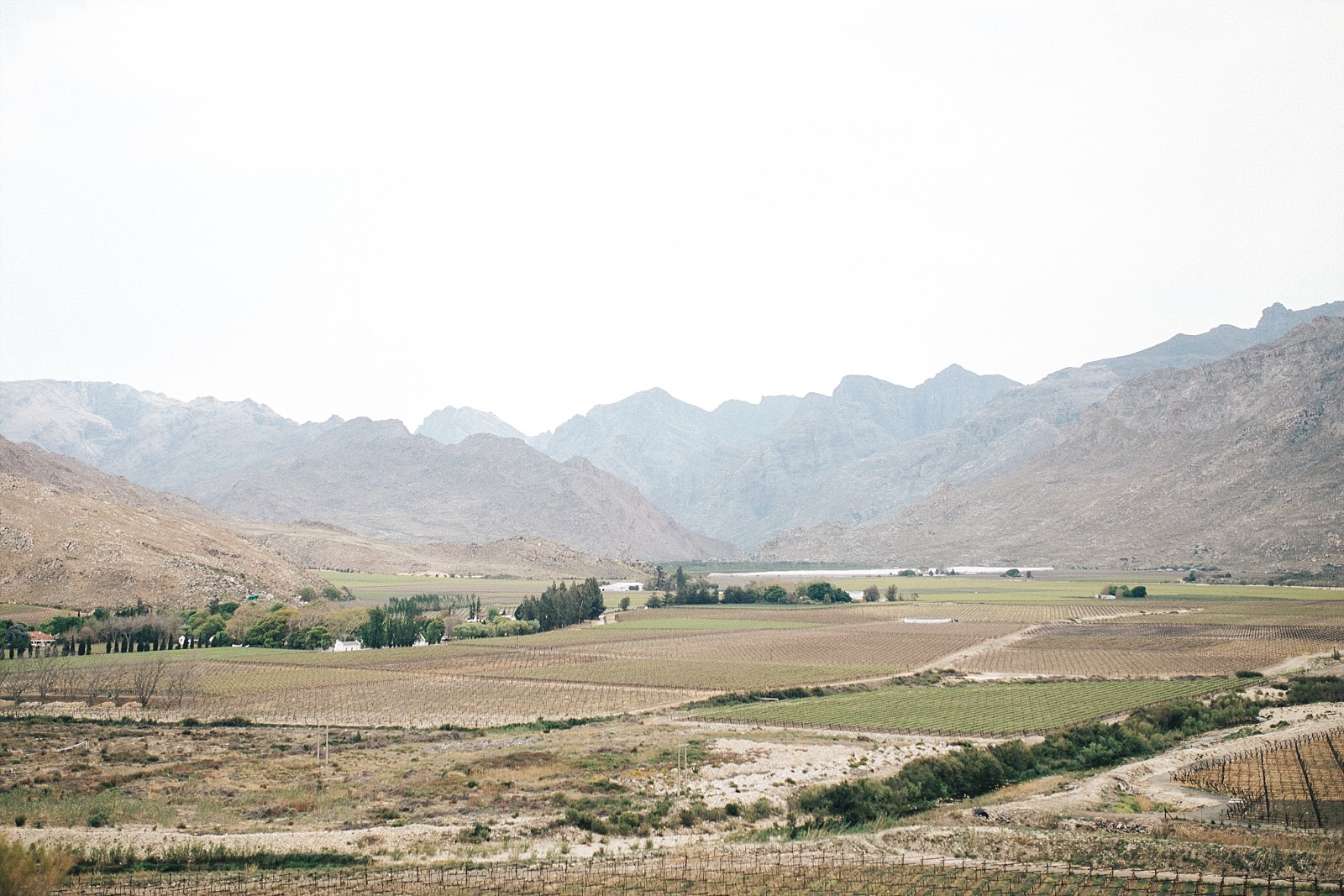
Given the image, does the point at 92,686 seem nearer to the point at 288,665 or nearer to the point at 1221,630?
the point at 288,665

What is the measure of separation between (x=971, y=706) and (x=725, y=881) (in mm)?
37880

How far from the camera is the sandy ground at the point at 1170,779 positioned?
1554 inches

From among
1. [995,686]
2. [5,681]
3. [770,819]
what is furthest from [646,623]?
[770,819]

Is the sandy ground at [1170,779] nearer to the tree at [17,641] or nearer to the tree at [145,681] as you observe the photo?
the tree at [145,681]

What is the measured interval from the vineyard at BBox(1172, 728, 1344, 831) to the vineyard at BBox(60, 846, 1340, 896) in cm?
→ 1128

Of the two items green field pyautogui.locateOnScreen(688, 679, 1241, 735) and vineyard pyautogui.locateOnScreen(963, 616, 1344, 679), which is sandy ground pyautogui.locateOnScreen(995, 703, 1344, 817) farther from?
vineyard pyautogui.locateOnScreen(963, 616, 1344, 679)

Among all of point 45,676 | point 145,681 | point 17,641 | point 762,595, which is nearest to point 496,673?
point 145,681

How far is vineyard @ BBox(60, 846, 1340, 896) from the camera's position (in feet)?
92.0

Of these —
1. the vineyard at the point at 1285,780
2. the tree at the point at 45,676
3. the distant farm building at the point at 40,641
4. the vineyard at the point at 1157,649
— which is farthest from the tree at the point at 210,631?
the vineyard at the point at 1285,780

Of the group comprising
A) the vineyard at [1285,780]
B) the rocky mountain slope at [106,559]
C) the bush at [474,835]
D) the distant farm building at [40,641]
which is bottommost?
the vineyard at [1285,780]

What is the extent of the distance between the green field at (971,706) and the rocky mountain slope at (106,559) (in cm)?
9156

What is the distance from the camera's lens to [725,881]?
29422mm

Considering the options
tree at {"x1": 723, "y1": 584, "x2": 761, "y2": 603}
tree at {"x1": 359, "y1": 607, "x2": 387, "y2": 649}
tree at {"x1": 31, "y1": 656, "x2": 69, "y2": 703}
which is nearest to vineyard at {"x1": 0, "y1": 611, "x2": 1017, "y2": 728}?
tree at {"x1": 31, "y1": 656, "x2": 69, "y2": 703}

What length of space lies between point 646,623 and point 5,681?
73.8 meters
